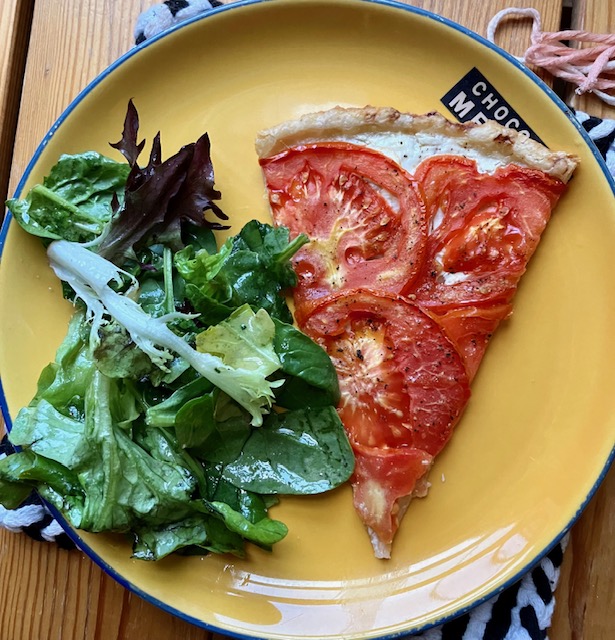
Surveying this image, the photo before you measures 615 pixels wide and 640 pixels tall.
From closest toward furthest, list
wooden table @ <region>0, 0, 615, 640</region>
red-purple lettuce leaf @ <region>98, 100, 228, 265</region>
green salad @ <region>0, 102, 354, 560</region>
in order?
green salad @ <region>0, 102, 354, 560</region> → red-purple lettuce leaf @ <region>98, 100, 228, 265</region> → wooden table @ <region>0, 0, 615, 640</region>

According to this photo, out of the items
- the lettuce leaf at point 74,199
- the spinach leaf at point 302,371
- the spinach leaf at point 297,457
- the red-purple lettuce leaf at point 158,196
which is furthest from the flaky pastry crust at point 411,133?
the spinach leaf at point 297,457

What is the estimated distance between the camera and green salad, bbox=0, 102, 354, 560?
1.72 metres

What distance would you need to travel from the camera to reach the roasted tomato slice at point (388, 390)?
182 cm

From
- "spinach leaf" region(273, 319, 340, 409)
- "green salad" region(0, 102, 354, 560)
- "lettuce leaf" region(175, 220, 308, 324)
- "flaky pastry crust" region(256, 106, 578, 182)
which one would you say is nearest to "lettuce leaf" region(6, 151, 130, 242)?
"green salad" region(0, 102, 354, 560)

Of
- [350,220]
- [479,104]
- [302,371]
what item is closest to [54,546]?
[302,371]

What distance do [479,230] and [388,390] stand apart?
0.53 meters

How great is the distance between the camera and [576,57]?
6.47ft

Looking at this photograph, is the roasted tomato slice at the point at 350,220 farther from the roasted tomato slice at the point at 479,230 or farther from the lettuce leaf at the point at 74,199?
the lettuce leaf at the point at 74,199

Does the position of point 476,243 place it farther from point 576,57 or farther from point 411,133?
point 576,57

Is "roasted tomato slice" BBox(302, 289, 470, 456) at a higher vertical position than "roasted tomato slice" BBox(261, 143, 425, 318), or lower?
lower

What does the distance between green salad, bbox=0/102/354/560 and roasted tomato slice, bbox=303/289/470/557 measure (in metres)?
0.09

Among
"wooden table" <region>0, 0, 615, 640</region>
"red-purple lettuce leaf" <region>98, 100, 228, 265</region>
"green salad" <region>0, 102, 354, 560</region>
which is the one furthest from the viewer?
"wooden table" <region>0, 0, 615, 640</region>

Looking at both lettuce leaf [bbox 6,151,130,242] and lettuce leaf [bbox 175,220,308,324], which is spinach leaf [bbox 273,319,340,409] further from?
lettuce leaf [bbox 6,151,130,242]

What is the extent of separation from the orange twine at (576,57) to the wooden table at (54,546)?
38 mm
